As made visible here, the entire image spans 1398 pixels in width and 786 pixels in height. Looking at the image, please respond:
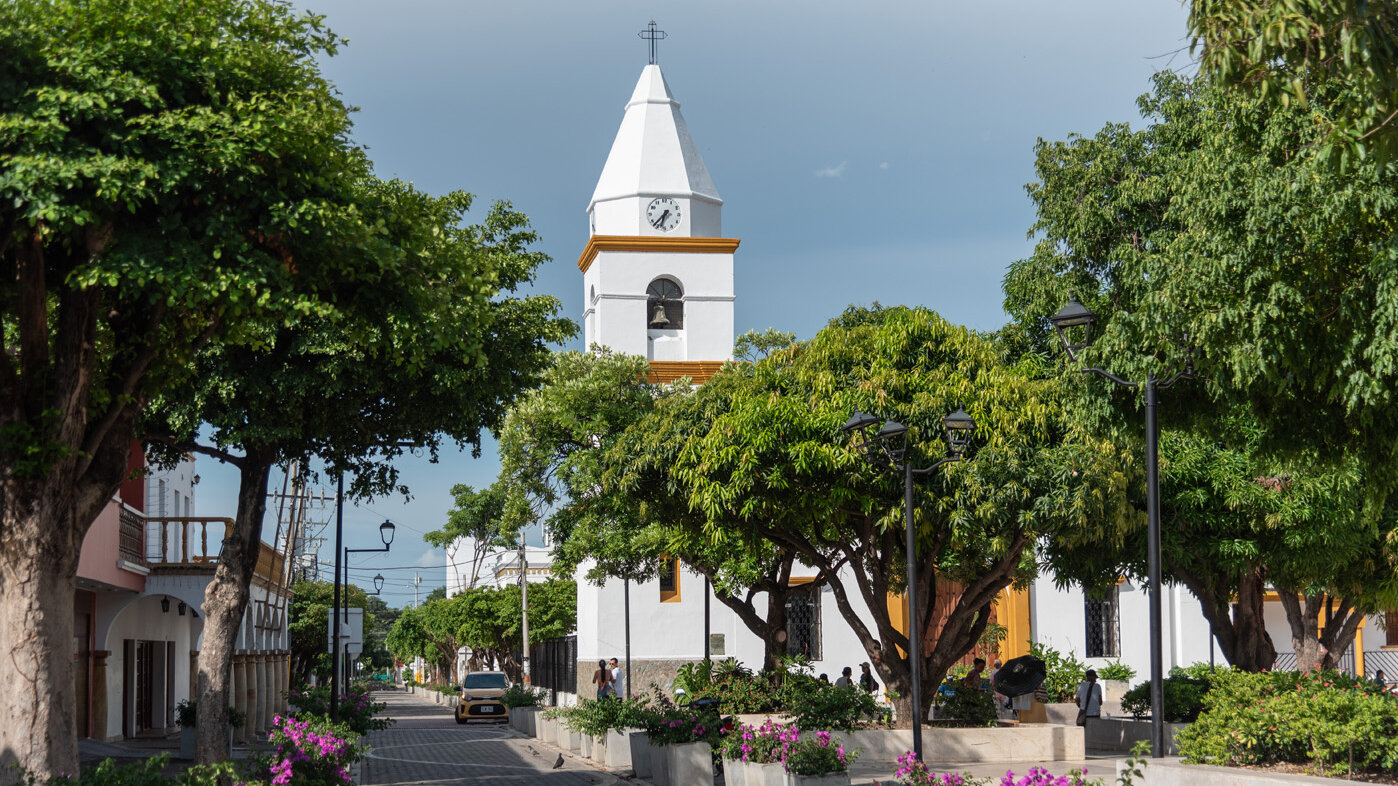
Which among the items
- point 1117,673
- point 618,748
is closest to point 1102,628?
point 1117,673

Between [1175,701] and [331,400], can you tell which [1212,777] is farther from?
[1175,701]

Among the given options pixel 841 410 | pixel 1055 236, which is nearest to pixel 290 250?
pixel 841 410

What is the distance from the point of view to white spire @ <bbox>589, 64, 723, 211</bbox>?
42531 millimetres

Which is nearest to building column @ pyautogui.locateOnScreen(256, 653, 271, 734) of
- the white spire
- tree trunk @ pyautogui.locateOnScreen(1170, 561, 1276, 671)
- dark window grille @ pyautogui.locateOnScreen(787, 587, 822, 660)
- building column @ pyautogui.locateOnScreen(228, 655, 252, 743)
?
building column @ pyautogui.locateOnScreen(228, 655, 252, 743)

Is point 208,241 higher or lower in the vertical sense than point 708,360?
lower

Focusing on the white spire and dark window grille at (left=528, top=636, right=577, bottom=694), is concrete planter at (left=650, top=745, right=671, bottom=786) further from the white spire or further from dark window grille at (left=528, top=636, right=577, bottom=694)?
the white spire

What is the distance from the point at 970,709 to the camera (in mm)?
21562

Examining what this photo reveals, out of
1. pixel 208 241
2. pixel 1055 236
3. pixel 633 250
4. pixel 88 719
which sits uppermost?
pixel 633 250

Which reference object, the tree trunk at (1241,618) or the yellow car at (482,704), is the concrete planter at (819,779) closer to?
the tree trunk at (1241,618)

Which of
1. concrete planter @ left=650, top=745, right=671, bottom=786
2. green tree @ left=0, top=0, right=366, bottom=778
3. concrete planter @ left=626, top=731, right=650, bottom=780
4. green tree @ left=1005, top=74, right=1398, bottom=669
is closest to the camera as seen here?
green tree @ left=0, top=0, right=366, bottom=778

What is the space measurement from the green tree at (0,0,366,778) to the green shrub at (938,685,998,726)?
46.4 feet

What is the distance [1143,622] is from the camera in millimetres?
42156

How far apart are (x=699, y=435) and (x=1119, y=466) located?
5.87 metres

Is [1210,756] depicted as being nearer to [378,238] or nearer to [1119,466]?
[1119,466]
